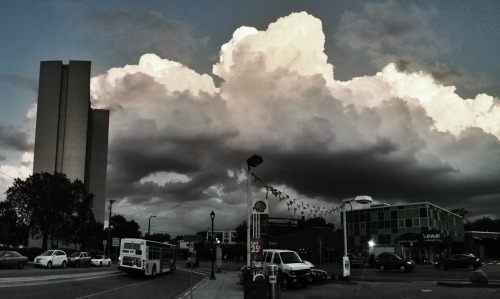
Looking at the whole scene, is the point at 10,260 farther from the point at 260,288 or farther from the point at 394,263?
the point at 394,263

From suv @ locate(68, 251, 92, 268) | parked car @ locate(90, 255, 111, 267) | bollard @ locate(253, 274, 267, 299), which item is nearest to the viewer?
bollard @ locate(253, 274, 267, 299)

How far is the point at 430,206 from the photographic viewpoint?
72938 millimetres

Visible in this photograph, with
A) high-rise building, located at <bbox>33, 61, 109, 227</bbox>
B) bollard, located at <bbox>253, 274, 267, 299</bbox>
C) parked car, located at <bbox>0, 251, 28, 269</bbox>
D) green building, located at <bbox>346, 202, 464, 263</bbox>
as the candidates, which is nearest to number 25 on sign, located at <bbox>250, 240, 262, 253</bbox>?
bollard, located at <bbox>253, 274, 267, 299</bbox>

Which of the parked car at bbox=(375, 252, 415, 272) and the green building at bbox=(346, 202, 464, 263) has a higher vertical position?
the green building at bbox=(346, 202, 464, 263)

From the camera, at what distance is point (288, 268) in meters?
24.7

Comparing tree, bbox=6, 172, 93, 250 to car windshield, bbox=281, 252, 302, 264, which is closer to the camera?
car windshield, bbox=281, 252, 302, 264

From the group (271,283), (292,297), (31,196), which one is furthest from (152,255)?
(31,196)

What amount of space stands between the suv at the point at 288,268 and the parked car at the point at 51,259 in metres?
26.8

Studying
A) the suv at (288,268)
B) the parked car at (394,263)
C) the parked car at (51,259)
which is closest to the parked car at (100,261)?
the parked car at (51,259)

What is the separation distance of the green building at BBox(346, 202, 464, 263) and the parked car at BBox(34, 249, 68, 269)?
147 ft

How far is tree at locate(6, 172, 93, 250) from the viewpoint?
66.4m

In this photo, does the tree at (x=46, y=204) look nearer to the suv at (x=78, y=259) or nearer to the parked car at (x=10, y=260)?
the suv at (x=78, y=259)

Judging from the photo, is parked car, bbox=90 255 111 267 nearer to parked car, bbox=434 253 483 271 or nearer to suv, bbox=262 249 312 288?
suv, bbox=262 249 312 288

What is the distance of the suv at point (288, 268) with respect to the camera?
24578 millimetres
